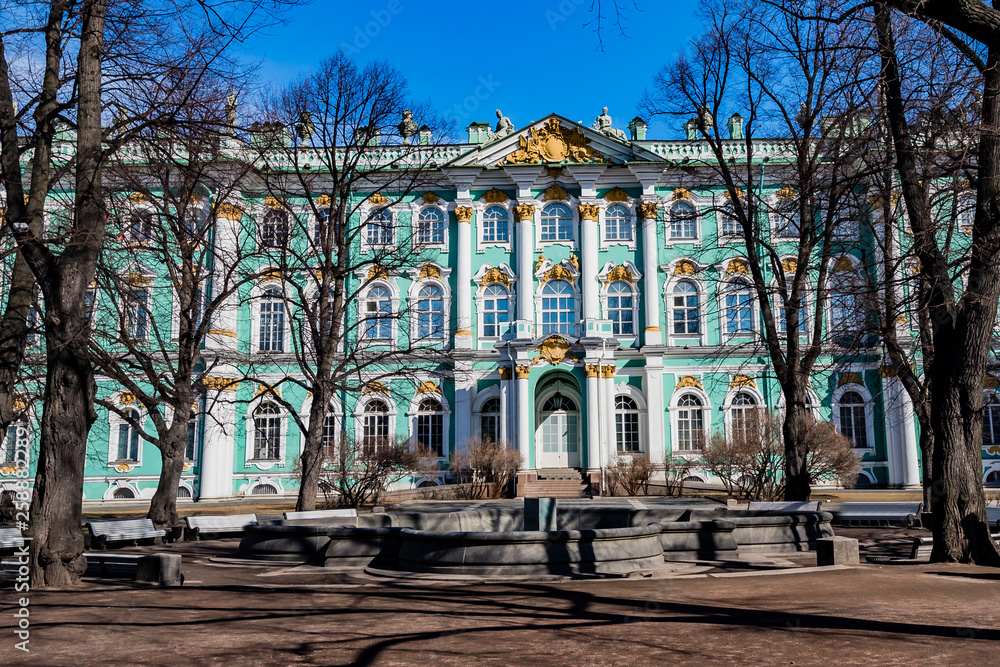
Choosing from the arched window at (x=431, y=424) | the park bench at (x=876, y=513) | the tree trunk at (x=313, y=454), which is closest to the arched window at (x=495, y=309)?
the arched window at (x=431, y=424)

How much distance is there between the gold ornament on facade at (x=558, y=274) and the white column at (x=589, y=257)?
52 centimetres

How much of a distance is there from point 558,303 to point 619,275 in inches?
105

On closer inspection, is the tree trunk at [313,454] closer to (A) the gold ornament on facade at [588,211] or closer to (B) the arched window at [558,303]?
(B) the arched window at [558,303]

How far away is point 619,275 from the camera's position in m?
34.3

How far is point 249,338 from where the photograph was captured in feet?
113

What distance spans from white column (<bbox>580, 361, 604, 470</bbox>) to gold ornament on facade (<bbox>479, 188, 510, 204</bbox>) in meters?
8.45

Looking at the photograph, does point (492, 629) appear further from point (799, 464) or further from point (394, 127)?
point (394, 127)

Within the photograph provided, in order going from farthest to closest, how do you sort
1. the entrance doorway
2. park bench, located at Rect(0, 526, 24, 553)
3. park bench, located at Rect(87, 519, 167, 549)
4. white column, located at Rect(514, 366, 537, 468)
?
the entrance doorway, white column, located at Rect(514, 366, 537, 468), park bench, located at Rect(87, 519, 167, 549), park bench, located at Rect(0, 526, 24, 553)

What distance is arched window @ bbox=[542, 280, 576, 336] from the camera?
34.2 metres

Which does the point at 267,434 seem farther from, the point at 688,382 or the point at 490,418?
the point at 688,382

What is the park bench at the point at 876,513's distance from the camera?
19203 millimetres

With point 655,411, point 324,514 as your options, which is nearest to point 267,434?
point 655,411

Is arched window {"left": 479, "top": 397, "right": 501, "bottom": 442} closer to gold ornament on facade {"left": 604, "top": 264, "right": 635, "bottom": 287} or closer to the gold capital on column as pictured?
gold ornament on facade {"left": 604, "top": 264, "right": 635, "bottom": 287}

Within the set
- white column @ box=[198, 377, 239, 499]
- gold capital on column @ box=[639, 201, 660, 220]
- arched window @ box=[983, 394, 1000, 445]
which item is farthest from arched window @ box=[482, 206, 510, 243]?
arched window @ box=[983, 394, 1000, 445]
